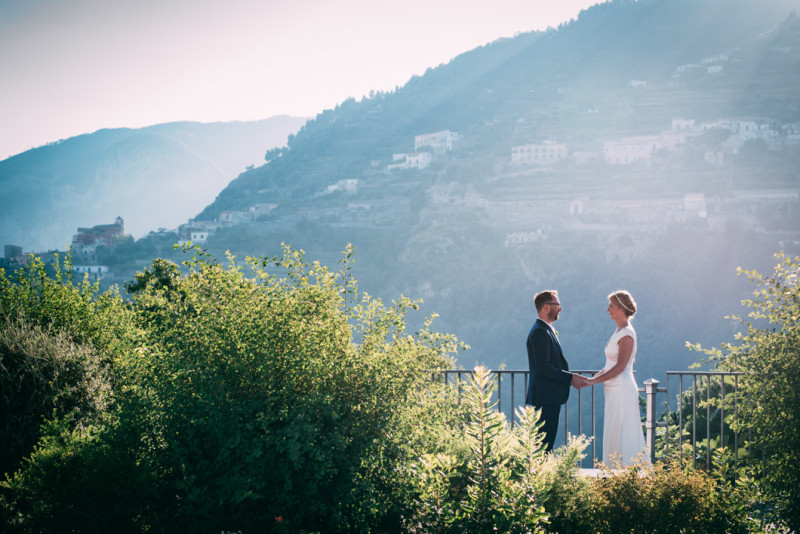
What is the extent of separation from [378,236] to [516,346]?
33756mm

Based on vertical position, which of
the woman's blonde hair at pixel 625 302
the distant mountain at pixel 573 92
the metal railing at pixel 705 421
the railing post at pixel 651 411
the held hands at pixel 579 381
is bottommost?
the metal railing at pixel 705 421

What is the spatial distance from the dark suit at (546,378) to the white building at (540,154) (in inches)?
4751

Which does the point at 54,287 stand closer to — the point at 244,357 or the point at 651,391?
the point at 244,357

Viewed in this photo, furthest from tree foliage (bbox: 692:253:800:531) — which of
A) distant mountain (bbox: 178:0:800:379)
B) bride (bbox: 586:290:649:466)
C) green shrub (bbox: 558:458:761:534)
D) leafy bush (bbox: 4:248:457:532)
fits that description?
distant mountain (bbox: 178:0:800:379)

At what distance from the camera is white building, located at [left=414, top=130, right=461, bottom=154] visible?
446ft

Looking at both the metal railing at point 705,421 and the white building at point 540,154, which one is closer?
Answer: the metal railing at point 705,421

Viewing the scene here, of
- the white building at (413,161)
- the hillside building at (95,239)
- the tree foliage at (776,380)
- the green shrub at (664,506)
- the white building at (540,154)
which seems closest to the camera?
the green shrub at (664,506)

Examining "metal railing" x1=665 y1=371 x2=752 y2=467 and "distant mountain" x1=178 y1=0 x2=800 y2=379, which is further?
"distant mountain" x1=178 y1=0 x2=800 y2=379

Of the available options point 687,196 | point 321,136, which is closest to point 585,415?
point 687,196

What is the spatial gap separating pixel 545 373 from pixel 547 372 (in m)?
0.01

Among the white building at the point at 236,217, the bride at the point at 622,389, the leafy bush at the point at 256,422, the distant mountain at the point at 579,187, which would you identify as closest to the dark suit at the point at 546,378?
the bride at the point at 622,389

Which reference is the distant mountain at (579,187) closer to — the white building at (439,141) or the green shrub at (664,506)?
the white building at (439,141)

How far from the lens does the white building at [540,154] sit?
400 feet

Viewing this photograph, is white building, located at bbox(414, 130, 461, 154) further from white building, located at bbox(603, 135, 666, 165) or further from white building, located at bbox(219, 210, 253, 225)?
white building, located at bbox(219, 210, 253, 225)
